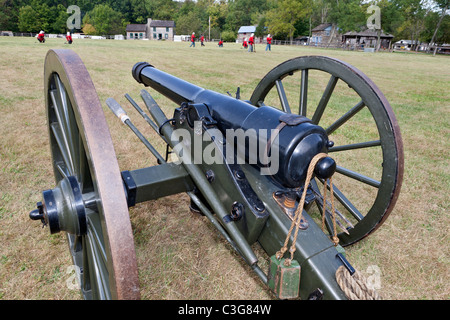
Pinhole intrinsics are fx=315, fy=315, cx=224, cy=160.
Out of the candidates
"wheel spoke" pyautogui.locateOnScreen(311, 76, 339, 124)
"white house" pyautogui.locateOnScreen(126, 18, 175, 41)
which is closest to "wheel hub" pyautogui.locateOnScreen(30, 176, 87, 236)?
"wheel spoke" pyautogui.locateOnScreen(311, 76, 339, 124)

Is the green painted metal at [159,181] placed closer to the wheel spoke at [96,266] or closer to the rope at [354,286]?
the wheel spoke at [96,266]

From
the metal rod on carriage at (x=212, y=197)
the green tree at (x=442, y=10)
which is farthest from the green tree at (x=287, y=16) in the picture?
the metal rod on carriage at (x=212, y=197)

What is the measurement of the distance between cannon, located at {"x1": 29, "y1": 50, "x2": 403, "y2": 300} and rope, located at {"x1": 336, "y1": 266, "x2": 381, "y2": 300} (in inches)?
0.9

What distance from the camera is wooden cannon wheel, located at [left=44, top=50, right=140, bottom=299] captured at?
107 cm

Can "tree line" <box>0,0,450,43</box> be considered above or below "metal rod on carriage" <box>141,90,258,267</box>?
above

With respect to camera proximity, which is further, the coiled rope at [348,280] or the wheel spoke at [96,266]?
the wheel spoke at [96,266]

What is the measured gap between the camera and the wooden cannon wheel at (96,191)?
1070 millimetres

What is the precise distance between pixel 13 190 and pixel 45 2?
61.2m

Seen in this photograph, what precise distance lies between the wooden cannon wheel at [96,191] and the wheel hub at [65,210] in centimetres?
3

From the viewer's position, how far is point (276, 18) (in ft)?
178

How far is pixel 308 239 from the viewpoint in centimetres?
144

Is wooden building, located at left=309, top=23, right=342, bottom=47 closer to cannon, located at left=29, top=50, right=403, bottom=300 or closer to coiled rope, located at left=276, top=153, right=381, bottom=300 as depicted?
cannon, located at left=29, top=50, right=403, bottom=300

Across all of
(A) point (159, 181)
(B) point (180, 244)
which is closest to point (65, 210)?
(A) point (159, 181)

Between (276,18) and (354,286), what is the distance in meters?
59.3
